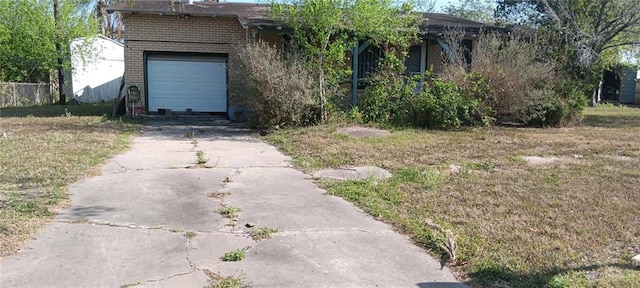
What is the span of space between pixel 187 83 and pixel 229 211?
1365 centimetres

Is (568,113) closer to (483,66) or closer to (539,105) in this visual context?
(539,105)

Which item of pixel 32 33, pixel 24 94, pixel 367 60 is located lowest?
pixel 24 94

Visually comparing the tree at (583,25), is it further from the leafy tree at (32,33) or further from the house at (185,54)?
the leafy tree at (32,33)

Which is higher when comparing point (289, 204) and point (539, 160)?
point (539, 160)

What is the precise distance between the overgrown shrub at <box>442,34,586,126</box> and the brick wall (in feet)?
22.3

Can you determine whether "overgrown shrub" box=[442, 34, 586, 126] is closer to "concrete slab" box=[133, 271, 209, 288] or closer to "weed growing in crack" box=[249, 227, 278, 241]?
"weed growing in crack" box=[249, 227, 278, 241]

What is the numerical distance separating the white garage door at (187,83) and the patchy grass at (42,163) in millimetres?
3376

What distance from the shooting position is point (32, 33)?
24.9m

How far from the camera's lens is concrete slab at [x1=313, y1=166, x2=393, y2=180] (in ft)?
26.7

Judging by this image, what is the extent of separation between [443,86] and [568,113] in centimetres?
467

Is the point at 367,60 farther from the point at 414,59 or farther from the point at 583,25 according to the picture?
the point at 583,25

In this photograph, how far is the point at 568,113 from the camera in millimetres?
15883

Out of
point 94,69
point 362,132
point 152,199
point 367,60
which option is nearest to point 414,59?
point 367,60

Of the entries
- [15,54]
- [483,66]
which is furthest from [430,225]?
[15,54]
